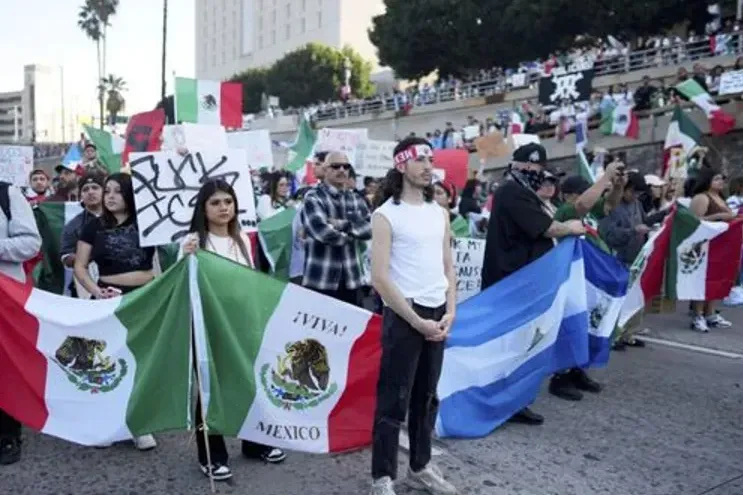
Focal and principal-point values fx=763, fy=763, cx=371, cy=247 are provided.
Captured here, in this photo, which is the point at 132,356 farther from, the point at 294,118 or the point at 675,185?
the point at 294,118

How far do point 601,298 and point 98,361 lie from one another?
3.70m

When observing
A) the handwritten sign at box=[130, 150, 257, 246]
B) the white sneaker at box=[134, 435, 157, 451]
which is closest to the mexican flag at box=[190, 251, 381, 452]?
the handwritten sign at box=[130, 150, 257, 246]

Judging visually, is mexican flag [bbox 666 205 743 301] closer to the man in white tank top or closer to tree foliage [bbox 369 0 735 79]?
the man in white tank top

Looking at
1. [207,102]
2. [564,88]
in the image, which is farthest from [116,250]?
[564,88]

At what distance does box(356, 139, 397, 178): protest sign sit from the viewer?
948 cm

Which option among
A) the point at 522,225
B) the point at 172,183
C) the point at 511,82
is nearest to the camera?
the point at 172,183

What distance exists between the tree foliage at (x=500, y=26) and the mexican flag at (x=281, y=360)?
34.1 m

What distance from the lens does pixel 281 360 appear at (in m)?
4.06

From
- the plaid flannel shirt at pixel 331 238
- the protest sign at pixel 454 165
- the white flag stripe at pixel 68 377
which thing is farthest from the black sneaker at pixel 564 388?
the protest sign at pixel 454 165

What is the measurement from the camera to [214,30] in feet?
371

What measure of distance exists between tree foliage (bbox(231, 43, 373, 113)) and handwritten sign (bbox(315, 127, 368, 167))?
60.5 meters

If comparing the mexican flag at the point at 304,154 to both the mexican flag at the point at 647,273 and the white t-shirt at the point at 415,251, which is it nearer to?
the mexican flag at the point at 647,273

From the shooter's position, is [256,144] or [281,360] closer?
[281,360]

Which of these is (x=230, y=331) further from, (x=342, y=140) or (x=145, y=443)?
(x=342, y=140)
